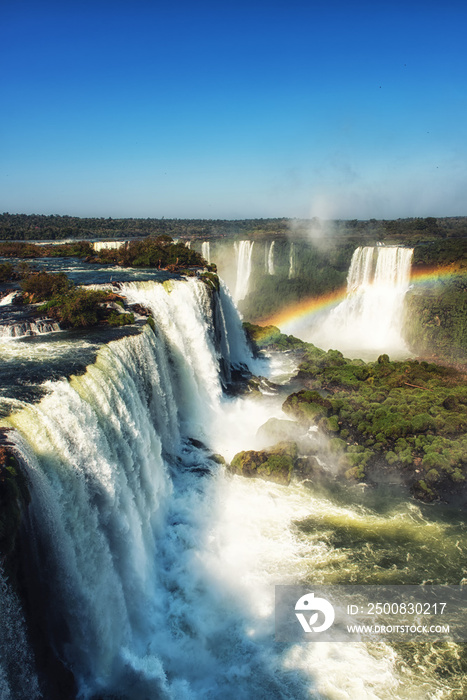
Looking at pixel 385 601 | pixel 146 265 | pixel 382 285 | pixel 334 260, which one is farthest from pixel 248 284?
pixel 385 601

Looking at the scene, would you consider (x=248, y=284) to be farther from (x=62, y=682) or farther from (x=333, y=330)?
(x=62, y=682)

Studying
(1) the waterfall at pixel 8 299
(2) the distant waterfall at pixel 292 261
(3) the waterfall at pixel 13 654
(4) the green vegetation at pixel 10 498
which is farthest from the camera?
(2) the distant waterfall at pixel 292 261

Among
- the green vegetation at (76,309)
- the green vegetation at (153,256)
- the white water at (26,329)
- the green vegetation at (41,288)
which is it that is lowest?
the white water at (26,329)

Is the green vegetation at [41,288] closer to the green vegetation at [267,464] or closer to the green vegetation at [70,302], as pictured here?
the green vegetation at [70,302]

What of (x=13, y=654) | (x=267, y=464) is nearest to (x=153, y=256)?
(x=267, y=464)

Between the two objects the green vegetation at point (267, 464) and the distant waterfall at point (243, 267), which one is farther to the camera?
the distant waterfall at point (243, 267)

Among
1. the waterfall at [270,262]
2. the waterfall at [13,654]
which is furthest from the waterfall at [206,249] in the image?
the waterfall at [13,654]

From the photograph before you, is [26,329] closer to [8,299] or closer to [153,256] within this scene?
[8,299]
